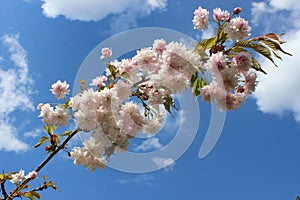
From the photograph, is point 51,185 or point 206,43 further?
point 51,185

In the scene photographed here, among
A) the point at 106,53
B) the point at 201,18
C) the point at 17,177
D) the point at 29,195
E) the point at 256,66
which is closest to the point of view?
the point at 256,66

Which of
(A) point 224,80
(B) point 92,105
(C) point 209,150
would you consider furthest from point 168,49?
(C) point 209,150

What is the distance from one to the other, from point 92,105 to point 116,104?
0.43 ft

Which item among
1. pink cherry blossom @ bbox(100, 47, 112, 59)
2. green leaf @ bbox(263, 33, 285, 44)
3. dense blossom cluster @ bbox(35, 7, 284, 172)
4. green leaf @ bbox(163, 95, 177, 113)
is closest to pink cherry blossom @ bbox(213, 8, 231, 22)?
dense blossom cluster @ bbox(35, 7, 284, 172)

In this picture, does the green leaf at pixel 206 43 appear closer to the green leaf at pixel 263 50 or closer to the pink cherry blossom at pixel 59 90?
the green leaf at pixel 263 50

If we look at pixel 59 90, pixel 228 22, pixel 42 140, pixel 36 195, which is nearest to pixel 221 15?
pixel 228 22

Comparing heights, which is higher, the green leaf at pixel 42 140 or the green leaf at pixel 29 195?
the green leaf at pixel 42 140

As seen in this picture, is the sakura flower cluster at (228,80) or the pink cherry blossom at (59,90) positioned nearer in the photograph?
the sakura flower cluster at (228,80)

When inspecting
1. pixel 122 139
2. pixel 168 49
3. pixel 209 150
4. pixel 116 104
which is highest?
pixel 168 49

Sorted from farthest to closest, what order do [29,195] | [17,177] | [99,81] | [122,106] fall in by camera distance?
[17,177] < [29,195] < [99,81] < [122,106]

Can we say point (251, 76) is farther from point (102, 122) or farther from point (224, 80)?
point (102, 122)

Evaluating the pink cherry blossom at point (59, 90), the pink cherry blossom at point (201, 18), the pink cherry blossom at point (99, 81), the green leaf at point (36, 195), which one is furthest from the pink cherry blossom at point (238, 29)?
the green leaf at point (36, 195)

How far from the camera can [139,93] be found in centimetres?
223

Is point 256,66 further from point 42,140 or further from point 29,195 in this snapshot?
point 29,195
